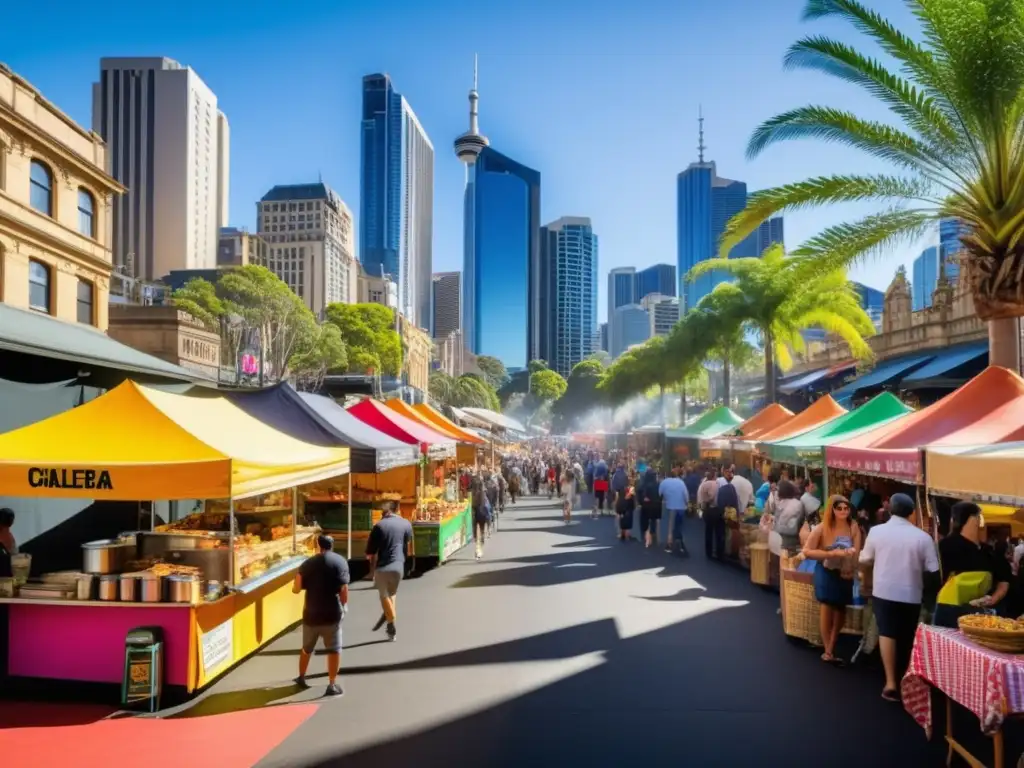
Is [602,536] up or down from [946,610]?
down

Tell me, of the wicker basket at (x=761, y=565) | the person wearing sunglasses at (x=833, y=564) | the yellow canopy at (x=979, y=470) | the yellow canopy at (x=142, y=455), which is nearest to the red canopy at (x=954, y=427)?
the yellow canopy at (x=979, y=470)

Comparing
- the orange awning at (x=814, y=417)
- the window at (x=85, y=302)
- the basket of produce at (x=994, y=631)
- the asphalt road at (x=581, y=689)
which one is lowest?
the asphalt road at (x=581, y=689)

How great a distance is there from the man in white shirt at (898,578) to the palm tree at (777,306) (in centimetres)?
1829

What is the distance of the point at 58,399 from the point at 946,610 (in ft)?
47.2

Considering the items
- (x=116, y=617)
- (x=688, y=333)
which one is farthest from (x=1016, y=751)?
(x=688, y=333)

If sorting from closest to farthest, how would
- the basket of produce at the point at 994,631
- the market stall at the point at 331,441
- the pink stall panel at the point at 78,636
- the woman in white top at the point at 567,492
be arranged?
the basket of produce at the point at 994,631 < the pink stall panel at the point at 78,636 < the market stall at the point at 331,441 < the woman in white top at the point at 567,492

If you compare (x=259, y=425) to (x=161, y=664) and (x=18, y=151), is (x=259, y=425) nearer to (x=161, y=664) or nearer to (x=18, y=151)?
(x=161, y=664)

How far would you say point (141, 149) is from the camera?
143125mm

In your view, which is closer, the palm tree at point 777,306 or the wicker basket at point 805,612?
the wicker basket at point 805,612

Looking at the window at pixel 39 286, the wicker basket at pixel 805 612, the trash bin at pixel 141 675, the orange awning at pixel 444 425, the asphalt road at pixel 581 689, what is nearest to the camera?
the asphalt road at pixel 581 689

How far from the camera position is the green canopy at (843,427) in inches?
469

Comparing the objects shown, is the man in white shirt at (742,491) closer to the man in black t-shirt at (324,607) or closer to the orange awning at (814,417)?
the orange awning at (814,417)

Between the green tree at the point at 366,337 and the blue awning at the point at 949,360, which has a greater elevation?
the green tree at the point at 366,337

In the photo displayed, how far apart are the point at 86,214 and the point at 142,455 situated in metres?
22.2
